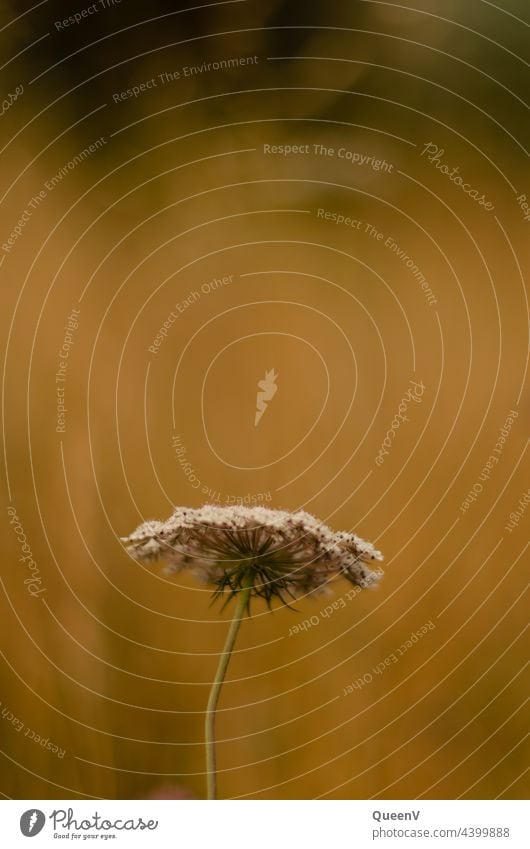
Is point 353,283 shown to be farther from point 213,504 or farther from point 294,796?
point 294,796
